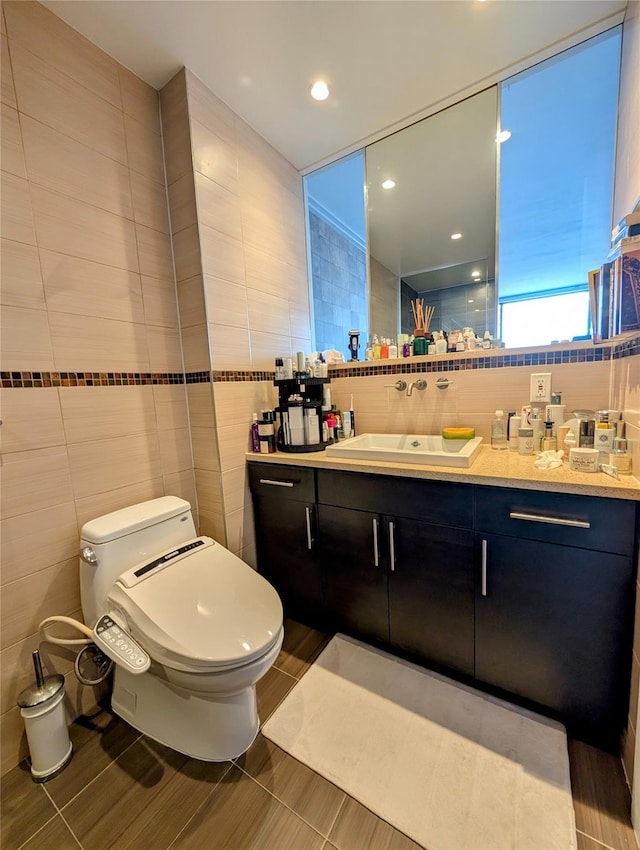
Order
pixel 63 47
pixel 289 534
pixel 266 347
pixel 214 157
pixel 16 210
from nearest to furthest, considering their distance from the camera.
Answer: pixel 16 210 < pixel 63 47 < pixel 214 157 < pixel 289 534 < pixel 266 347

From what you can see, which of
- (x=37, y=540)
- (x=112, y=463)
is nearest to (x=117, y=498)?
(x=112, y=463)

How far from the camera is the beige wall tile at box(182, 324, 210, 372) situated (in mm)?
1521

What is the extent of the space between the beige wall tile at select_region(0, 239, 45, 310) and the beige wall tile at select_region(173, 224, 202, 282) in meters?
0.55

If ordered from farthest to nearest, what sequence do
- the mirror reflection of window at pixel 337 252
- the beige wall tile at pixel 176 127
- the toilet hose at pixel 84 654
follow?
1. the mirror reflection of window at pixel 337 252
2. the beige wall tile at pixel 176 127
3. the toilet hose at pixel 84 654

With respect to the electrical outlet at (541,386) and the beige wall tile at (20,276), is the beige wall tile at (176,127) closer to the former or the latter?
the beige wall tile at (20,276)

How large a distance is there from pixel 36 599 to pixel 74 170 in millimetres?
1540

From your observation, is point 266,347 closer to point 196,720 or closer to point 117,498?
point 117,498

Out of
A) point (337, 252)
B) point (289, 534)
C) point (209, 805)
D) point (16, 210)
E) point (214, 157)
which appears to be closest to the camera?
point (209, 805)

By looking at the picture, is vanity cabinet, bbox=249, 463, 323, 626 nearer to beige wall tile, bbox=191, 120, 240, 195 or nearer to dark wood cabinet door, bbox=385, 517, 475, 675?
dark wood cabinet door, bbox=385, 517, 475, 675

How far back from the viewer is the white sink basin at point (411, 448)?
1.26 metres

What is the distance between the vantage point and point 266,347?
183 centimetres

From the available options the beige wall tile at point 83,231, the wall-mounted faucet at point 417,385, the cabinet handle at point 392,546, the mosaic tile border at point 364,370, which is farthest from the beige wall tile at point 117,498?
the wall-mounted faucet at point 417,385

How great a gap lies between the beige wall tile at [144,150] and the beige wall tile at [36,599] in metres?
1.64

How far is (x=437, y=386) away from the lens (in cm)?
167
